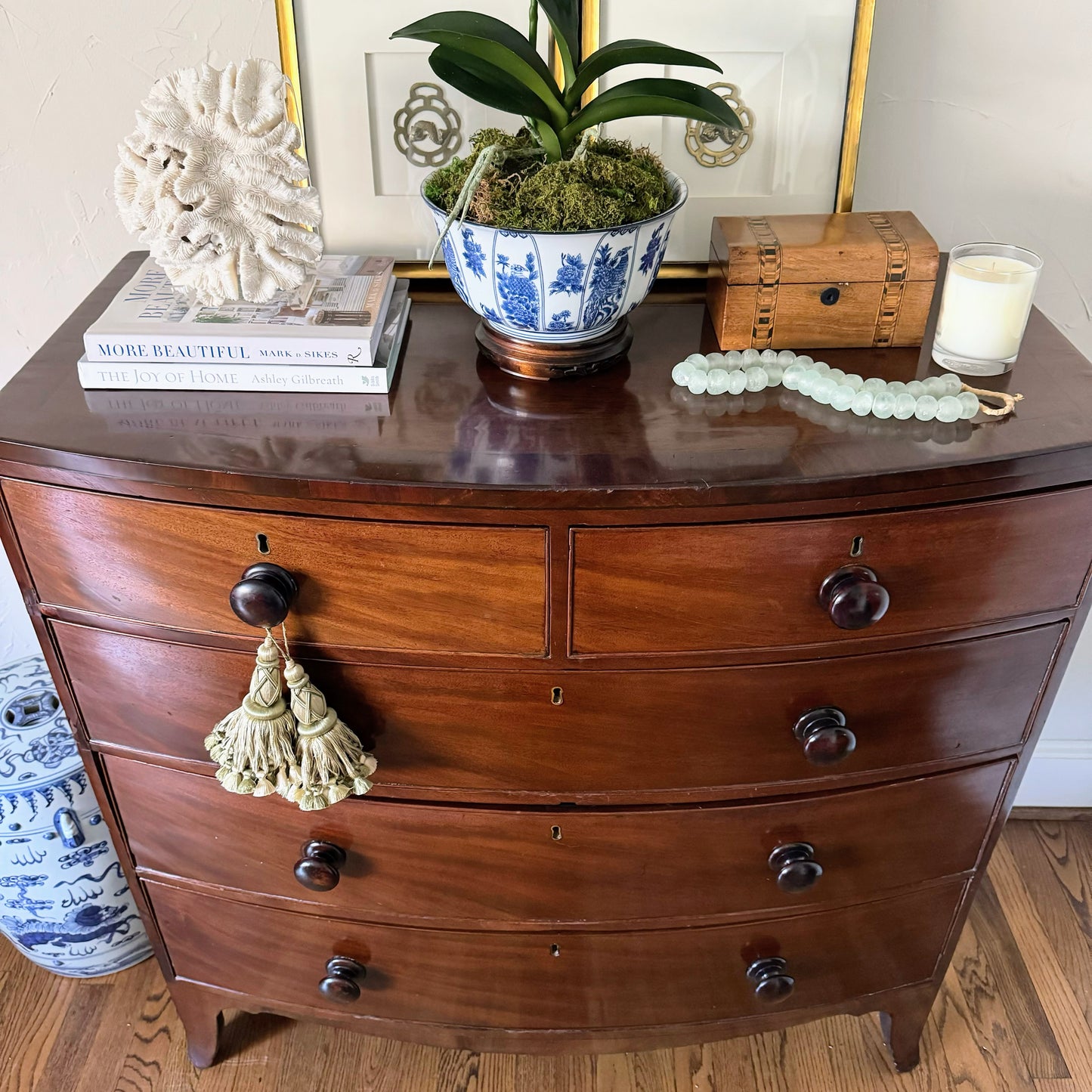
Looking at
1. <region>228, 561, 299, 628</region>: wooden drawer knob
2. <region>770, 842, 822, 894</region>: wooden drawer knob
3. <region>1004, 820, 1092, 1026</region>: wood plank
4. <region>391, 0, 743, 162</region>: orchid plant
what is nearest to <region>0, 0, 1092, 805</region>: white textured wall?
<region>391, 0, 743, 162</region>: orchid plant

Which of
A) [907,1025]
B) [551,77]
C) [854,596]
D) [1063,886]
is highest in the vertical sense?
[551,77]

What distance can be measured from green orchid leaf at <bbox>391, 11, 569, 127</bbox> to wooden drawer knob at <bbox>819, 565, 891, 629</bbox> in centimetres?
45

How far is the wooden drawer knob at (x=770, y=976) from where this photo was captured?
1126 mm

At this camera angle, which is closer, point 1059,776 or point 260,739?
point 260,739

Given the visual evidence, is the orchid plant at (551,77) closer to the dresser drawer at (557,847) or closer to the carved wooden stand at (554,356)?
the carved wooden stand at (554,356)

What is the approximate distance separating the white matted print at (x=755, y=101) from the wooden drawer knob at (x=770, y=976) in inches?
29.8

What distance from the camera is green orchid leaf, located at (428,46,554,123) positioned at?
83 cm

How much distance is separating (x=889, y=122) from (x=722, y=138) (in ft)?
0.70

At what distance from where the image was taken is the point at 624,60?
0.86 m

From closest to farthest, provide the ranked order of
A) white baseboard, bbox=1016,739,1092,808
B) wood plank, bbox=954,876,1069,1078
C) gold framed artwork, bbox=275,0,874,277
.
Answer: gold framed artwork, bbox=275,0,874,277
wood plank, bbox=954,876,1069,1078
white baseboard, bbox=1016,739,1092,808

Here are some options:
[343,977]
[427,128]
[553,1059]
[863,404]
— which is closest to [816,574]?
[863,404]

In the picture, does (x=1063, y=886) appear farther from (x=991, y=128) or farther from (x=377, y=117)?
(x=377, y=117)

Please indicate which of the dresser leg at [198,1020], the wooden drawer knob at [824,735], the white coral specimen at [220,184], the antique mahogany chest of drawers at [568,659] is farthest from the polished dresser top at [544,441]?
the dresser leg at [198,1020]

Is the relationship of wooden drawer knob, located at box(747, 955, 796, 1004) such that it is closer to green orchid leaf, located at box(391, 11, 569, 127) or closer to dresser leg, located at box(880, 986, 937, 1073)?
dresser leg, located at box(880, 986, 937, 1073)
